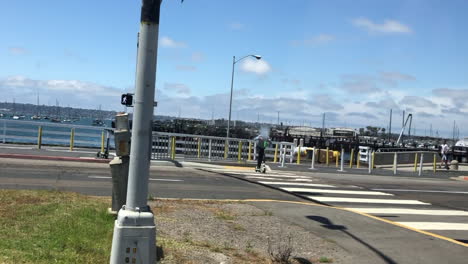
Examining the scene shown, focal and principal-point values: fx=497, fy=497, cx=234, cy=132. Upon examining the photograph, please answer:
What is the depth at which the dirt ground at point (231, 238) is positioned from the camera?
6543mm

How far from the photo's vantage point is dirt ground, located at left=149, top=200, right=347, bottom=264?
6543 mm

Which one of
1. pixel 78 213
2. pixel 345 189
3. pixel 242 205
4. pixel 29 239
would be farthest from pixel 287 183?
pixel 29 239

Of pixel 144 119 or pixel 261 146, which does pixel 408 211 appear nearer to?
pixel 261 146

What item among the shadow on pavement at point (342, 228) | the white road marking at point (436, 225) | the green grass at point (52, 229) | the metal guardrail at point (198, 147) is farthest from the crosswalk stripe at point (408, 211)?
the metal guardrail at point (198, 147)

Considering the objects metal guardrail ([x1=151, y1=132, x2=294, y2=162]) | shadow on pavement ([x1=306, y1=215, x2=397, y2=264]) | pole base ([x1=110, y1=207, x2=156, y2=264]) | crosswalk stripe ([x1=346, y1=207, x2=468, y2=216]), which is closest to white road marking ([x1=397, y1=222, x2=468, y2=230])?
crosswalk stripe ([x1=346, y1=207, x2=468, y2=216])

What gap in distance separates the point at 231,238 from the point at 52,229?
2.62 meters

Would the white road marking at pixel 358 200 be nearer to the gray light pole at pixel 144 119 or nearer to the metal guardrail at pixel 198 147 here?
the gray light pole at pixel 144 119

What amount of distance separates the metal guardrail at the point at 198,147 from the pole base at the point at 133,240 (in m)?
16.9

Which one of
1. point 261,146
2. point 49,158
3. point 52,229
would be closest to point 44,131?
point 49,158

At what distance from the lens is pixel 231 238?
768 cm

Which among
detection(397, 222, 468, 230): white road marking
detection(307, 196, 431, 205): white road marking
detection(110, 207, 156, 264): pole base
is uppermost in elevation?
detection(110, 207, 156, 264): pole base

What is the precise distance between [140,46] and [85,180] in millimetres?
9483

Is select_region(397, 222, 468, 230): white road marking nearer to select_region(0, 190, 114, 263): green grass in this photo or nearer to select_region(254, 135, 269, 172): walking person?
select_region(0, 190, 114, 263): green grass

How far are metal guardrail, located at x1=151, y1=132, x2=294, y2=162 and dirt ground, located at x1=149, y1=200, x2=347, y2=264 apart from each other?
38.3ft
